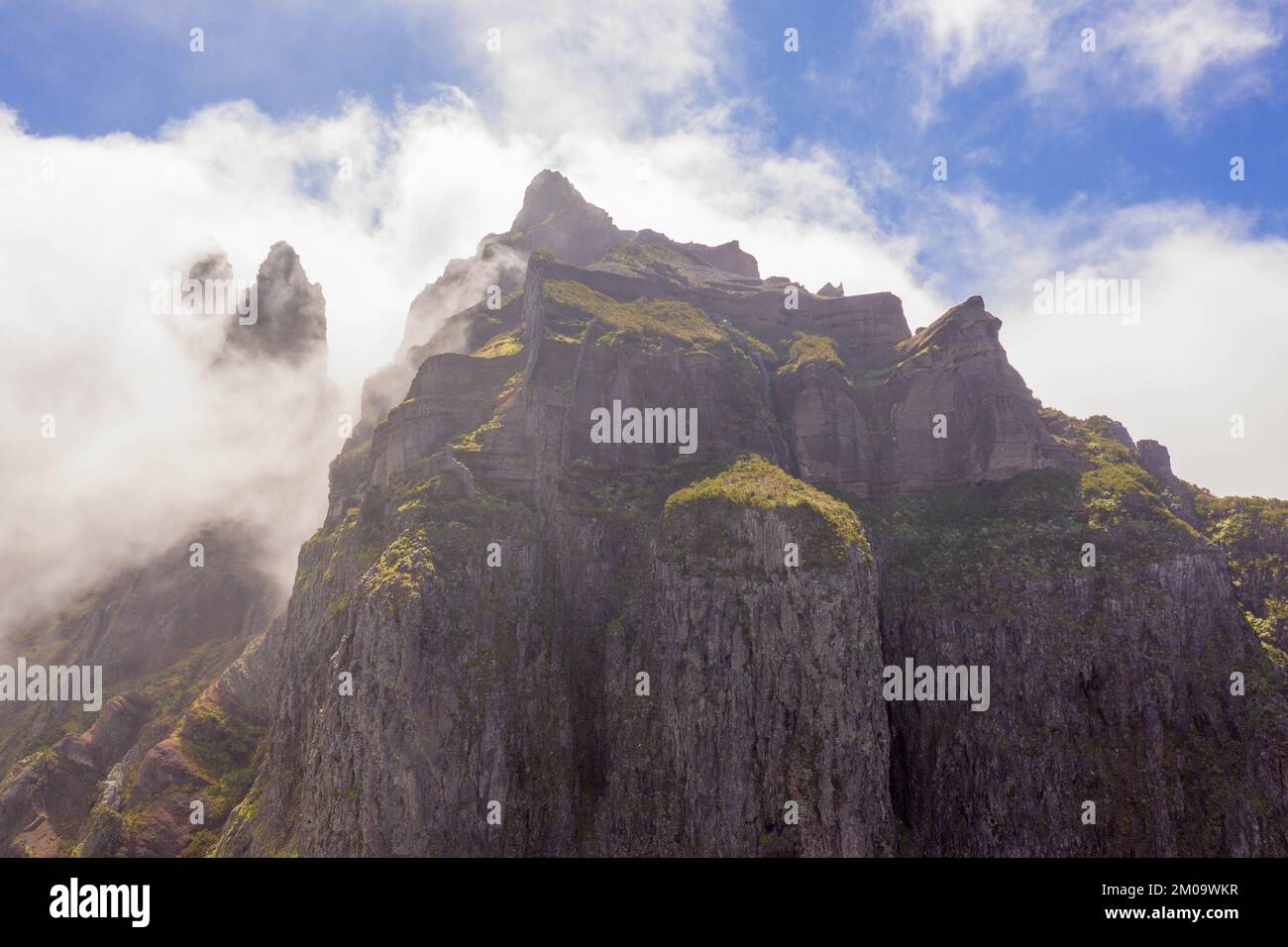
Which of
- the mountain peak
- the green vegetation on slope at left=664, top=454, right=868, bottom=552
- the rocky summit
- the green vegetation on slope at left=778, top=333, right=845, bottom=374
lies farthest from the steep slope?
the mountain peak

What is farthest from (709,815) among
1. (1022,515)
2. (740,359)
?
(740,359)

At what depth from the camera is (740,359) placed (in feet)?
273

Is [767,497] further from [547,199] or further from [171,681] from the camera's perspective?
[547,199]

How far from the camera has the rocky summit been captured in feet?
169

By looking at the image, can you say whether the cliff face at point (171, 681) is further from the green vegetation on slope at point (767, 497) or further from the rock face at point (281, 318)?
the green vegetation on slope at point (767, 497)

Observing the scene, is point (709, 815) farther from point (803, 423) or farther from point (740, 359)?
point (740, 359)

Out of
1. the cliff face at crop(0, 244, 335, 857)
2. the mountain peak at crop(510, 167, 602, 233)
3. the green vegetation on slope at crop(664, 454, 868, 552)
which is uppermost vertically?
the mountain peak at crop(510, 167, 602, 233)

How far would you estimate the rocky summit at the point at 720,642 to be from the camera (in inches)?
2032

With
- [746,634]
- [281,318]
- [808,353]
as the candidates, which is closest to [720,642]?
[746,634]

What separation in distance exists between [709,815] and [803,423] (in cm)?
4560

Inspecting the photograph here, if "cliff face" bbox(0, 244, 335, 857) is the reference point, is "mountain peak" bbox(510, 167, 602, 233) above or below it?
above

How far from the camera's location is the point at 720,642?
5681cm

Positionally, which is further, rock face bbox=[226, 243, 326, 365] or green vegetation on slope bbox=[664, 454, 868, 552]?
rock face bbox=[226, 243, 326, 365]

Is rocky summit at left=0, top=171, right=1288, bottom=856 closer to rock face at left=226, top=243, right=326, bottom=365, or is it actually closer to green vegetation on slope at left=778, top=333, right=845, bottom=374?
green vegetation on slope at left=778, top=333, right=845, bottom=374
